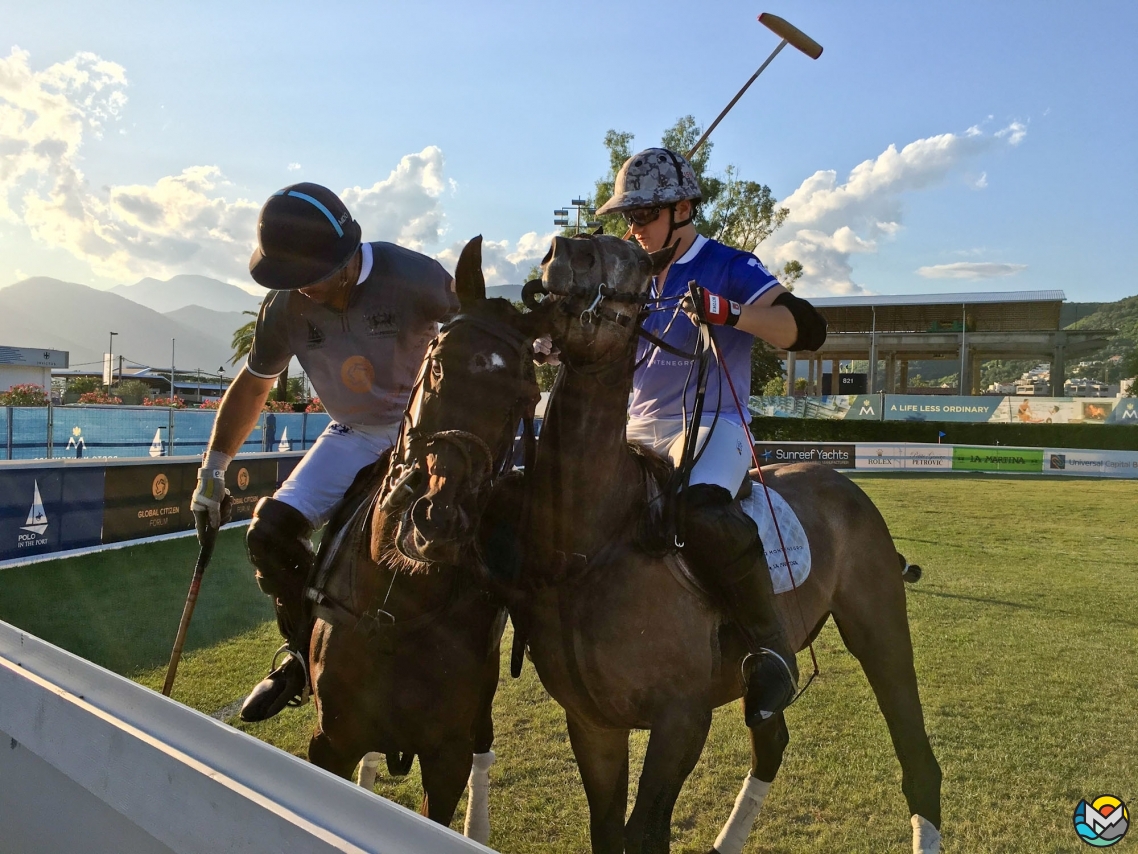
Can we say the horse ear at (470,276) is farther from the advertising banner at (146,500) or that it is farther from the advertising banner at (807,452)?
the advertising banner at (807,452)

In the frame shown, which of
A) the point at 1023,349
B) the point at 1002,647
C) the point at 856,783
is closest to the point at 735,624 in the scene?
the point at 856,783

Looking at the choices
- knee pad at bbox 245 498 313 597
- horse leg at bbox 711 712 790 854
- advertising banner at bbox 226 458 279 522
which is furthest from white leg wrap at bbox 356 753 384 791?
advertising banner at bbox 226 458 279 522

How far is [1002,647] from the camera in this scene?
761 centimetres

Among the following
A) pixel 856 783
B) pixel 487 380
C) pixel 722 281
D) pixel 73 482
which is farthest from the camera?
pixel 73 482

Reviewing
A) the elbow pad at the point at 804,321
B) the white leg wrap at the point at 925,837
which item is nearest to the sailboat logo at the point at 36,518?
the elbow pad at the point at 804,321

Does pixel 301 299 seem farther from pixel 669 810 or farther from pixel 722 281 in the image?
pixel 669 810

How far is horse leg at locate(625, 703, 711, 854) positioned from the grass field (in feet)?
5.82

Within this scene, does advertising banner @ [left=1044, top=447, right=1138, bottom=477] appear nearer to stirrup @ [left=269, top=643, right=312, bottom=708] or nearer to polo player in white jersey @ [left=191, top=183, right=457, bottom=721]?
polo player in white jersey @ [left=191, top=183, right=457, bottom=721]

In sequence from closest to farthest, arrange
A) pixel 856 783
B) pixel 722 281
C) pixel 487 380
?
pixel 487 380, pixel 722 281, pixel 856 783

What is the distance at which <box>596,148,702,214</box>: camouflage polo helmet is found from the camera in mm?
2986

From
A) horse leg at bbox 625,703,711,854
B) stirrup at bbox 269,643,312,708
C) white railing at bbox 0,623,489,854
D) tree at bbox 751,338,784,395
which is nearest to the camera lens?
white railing at bbox 0,623,489,854

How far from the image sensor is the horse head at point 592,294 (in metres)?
2.27

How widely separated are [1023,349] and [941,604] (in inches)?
1593

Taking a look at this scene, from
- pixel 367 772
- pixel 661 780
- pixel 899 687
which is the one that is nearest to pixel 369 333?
pixel 661 780
